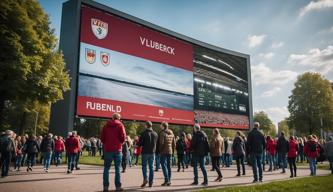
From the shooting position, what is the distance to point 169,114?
77.5ft

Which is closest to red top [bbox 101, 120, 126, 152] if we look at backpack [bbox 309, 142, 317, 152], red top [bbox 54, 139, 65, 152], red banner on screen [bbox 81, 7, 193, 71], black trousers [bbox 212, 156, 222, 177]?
black trousers [bbox 212, 156, 222, 177]

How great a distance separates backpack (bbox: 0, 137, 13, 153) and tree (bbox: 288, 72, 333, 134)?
4522 cm

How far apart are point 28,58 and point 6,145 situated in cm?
751

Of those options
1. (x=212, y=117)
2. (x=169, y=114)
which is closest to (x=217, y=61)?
(x=212, y=117)

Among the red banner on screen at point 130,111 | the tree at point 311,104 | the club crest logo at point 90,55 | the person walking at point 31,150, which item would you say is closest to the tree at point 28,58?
the club crest logo at point 90,55

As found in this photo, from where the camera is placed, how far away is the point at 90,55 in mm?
19312

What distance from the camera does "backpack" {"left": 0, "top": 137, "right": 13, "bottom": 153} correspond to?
12.0 meters

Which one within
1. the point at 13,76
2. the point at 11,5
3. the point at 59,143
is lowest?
the point at 59,143

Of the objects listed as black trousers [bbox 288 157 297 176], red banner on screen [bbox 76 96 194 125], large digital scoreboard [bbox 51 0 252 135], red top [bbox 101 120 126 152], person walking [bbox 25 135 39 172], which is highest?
large digital scoreboard [bbox 51 0 252 135]

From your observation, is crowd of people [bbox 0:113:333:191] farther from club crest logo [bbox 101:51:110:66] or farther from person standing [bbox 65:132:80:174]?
club crest logo [bbox 101:51:110:66]

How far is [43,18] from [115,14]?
15.4 feet

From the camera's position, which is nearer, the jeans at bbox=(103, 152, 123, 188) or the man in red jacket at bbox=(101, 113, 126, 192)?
the jeans at bbox=(103, 152, 123, 188)

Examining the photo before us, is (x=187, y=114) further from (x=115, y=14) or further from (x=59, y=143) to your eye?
(x=59, y=143)

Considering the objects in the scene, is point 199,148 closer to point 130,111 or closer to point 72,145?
point 72,145
